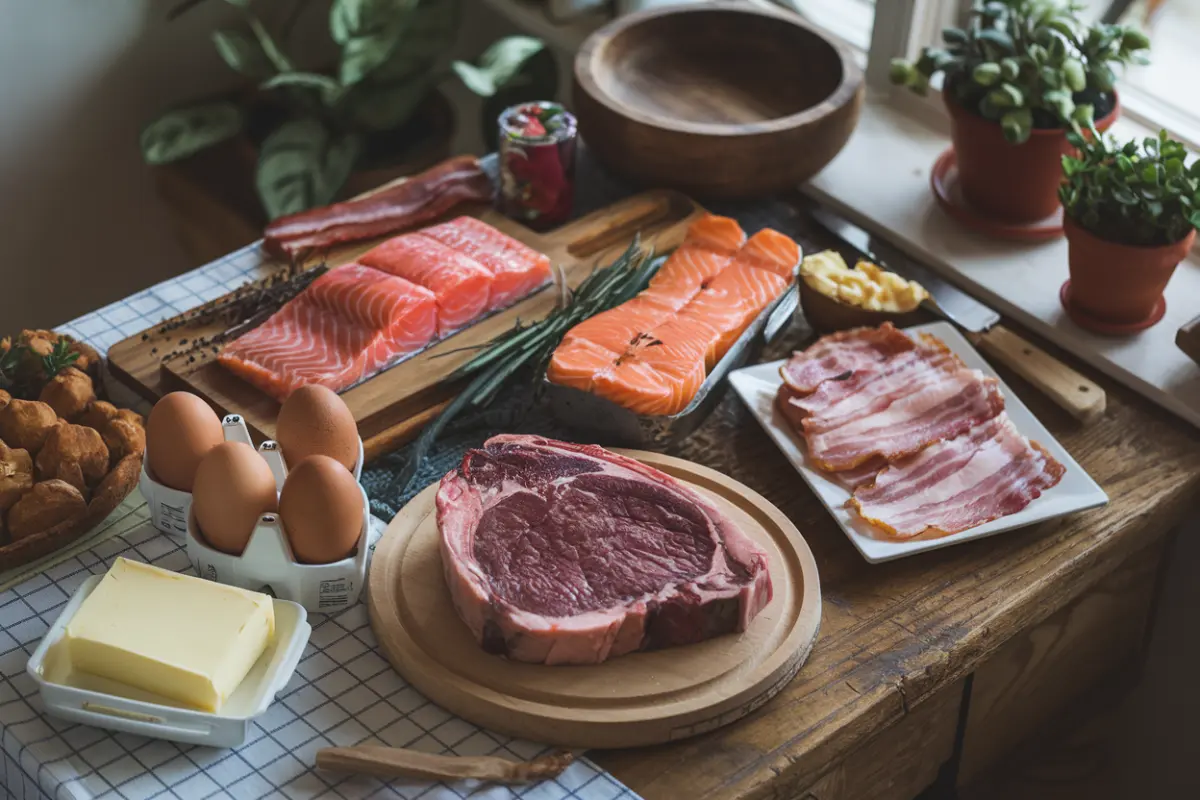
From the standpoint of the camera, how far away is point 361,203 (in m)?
2.09

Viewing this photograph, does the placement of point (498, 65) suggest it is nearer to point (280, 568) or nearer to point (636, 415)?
point (636, 415)

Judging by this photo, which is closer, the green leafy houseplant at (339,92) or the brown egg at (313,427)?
the brown egg at (313,427)

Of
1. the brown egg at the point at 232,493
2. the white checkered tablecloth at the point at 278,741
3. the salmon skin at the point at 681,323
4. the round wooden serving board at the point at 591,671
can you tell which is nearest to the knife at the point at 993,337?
the salmon skin at the point at 681,323

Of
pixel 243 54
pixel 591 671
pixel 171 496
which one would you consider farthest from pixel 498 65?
pixel 591 671

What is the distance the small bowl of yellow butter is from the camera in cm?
183

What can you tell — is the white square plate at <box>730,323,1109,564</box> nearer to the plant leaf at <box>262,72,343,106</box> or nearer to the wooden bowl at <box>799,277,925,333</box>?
the wooden bowl at <box>799,277,925,333</box>

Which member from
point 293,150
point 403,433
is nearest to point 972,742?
point 403,433

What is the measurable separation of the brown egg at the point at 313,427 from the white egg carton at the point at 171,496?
41mm

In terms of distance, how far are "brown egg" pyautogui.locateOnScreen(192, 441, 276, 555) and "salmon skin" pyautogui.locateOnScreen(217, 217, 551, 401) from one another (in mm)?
296

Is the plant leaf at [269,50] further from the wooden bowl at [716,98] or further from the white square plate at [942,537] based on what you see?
the white square plate at [942,537]

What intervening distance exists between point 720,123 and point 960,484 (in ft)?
2.93

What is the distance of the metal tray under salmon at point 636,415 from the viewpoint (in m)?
1.64

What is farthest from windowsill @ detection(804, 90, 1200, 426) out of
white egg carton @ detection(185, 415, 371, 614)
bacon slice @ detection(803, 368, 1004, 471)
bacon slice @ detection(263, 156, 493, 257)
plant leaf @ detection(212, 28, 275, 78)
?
plant leaf @ detection(212, 28, 275, 78)

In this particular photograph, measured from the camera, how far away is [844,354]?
1775 mm
